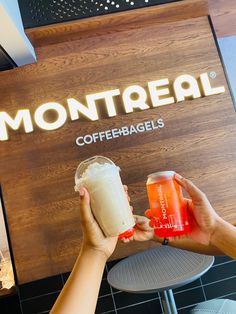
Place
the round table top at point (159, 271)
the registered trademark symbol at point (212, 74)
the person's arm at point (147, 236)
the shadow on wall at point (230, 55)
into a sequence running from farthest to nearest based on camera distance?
the shadow on wall at point (230, 55) < the registered trademark symbol at point (212, 74) < the round table top at point (159, 271) < the person's arm at point (147, 236)

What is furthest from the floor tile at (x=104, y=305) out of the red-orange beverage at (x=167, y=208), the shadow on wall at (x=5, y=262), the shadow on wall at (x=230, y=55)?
the shadow on wall at (x=230, y=55)

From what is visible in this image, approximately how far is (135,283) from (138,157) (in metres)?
1.27

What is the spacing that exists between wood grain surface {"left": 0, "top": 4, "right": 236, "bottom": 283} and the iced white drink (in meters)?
1.75

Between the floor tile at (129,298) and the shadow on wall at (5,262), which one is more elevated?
the shadow on wall at (5,262)

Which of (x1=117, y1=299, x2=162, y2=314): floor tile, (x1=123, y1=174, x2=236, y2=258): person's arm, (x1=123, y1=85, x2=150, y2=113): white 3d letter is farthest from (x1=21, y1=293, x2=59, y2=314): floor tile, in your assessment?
(x1=123, y1=174, x2=236, y2=258): person's arm

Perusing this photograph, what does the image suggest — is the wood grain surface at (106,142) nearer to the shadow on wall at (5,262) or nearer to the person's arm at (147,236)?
the shadow on wall at (5,262)

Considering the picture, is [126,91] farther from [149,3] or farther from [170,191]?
[170,191]

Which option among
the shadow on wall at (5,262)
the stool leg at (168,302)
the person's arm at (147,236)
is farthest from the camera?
the shadow on wall at (5,262)

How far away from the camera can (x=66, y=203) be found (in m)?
2.87

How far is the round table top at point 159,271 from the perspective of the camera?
1807 millimetres

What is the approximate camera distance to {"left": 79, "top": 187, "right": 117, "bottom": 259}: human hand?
40.6 inches

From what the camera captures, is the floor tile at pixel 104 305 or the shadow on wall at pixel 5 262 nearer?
the shadow on wall at pixel 5 262

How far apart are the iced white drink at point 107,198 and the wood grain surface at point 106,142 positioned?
175 centimetres

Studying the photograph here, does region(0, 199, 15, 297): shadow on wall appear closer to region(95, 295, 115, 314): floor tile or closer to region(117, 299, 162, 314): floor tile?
region(95, 295, 115, 314): floor tile
